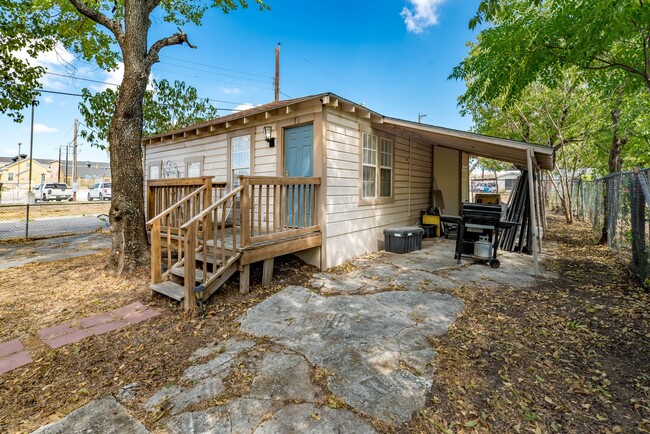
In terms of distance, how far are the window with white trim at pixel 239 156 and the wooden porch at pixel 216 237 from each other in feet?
5.07

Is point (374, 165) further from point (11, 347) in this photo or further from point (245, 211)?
point (11, 347)

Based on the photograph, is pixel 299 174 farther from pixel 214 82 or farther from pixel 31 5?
pixel 214 82

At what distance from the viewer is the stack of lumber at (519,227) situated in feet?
22.5

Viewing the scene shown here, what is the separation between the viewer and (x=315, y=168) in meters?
5.21

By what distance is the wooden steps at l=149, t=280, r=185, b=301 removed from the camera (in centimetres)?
362

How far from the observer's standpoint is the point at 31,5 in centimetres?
738

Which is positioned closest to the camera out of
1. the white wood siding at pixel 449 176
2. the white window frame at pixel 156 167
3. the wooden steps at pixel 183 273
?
the wooden steps at pixel 183 273

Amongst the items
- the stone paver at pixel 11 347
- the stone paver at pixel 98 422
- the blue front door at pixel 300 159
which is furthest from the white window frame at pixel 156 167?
the stone paver at pixel 98 422

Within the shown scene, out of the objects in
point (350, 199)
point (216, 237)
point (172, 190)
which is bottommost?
point (216, 237)

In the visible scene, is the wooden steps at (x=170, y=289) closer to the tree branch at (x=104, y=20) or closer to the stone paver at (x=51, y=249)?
the stone paver at (x=51, y=249)

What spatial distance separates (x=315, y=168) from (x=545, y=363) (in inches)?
155

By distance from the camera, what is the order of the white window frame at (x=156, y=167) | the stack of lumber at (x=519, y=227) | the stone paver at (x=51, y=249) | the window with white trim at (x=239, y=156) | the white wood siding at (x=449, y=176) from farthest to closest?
1. the white wood siding at (x=449, y=176)
2. the white window frame at (x=156, y=167)
3. the stack of lumber at (x=519, y=227)
4. the window with white trim at (x=239, y=156)
5. the stone paver at (x=51, y=249)

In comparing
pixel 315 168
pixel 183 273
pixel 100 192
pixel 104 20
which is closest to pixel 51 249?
pixel 104 20

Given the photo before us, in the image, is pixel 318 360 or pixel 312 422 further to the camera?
pixel 318 360
